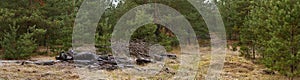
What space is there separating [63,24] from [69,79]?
8.66 metres

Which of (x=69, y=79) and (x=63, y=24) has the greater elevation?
(x=63, y=24)

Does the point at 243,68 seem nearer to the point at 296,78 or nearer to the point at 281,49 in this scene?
the point at 296,78

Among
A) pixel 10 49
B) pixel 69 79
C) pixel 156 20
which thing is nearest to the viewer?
pixel 69 79

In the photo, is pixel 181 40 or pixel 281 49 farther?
pixel 181 40

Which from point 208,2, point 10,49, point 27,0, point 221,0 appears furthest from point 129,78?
point 221,0

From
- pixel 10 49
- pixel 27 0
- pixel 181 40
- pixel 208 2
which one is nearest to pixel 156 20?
pixel 181 40

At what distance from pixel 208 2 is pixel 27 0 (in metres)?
13.6

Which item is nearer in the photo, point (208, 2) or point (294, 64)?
point (294, 64)

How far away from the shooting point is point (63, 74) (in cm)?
1116

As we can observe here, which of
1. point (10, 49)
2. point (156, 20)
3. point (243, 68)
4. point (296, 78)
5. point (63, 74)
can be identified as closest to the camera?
point (63, 74)

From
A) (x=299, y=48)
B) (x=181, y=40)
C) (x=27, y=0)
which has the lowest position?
(x=181, y=40)

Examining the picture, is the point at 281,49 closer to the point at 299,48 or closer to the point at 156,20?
the point at 299,48

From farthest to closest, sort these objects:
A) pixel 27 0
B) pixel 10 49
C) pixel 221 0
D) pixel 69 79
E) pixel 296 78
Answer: pixel 221 0 → pixel 27 0 → pixel 10 49 → pixel 296 78 → pixel 69 79

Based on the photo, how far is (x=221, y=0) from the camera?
29.2 meters
